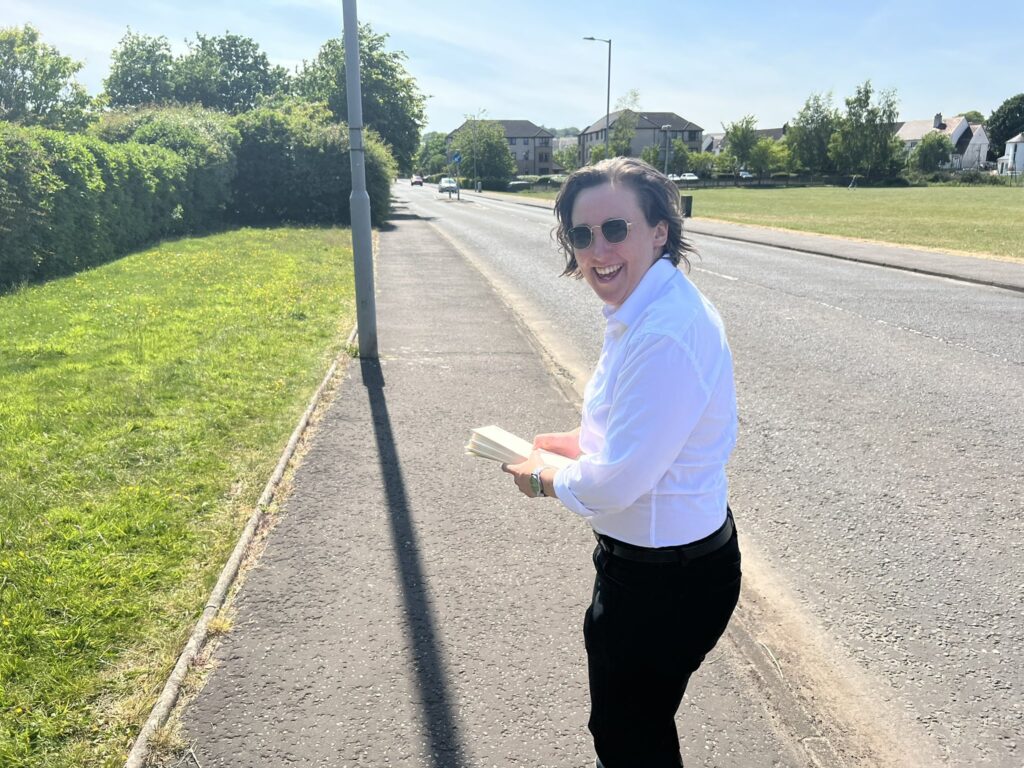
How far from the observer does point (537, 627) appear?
3199 millimetres

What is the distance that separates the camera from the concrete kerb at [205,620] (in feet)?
8.09

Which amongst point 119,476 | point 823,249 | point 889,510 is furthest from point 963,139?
point 119,476

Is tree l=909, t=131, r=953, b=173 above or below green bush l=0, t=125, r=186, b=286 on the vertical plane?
above

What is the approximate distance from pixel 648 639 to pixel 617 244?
Result: 0.96m

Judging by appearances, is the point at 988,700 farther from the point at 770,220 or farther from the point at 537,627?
the point at 770,220

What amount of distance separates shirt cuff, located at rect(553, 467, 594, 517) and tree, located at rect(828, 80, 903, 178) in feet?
336

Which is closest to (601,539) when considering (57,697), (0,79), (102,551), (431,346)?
(57,697)

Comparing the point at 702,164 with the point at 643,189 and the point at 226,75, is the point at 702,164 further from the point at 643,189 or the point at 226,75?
the point at 643,189

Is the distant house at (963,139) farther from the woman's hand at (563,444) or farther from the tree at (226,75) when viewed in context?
the woman's hand at (563,444)

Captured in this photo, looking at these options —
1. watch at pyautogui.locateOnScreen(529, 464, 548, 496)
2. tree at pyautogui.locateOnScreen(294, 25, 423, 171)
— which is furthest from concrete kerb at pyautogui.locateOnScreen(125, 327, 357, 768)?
tree at pyautogui.locateOnScreen(294, 25, 423, 171)

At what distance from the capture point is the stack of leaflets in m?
2.06

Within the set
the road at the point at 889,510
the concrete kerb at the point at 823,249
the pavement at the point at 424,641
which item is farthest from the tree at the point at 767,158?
the pavement at the point at 424,641

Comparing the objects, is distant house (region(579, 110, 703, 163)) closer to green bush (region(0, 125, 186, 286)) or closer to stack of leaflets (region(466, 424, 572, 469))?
green bush (region(0, 125, 186, 286))

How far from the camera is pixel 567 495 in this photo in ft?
5.74
